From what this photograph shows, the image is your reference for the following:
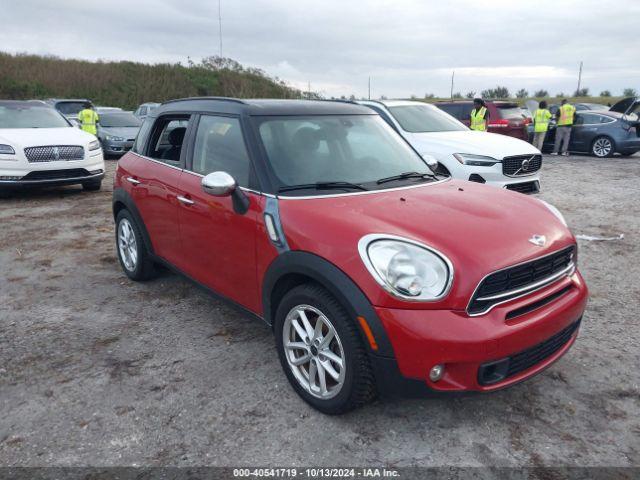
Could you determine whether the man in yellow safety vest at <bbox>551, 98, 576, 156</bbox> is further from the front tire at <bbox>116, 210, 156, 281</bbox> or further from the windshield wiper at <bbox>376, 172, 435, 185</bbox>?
the front tire at <bbox>116, 210, 156, 281</bbox>

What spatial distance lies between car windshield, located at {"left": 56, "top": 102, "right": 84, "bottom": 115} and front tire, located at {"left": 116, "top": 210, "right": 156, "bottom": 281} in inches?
554

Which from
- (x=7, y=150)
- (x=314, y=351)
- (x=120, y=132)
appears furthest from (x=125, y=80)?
(x=314, y=351)

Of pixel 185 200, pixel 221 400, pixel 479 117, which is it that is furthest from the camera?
pixel 479 117

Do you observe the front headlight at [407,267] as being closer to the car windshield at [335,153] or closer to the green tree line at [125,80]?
the car windshield at [335,153]

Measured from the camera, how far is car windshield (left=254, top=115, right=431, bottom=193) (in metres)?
3.16

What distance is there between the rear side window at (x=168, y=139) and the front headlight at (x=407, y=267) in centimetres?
204

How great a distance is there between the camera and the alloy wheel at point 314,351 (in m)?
2.65

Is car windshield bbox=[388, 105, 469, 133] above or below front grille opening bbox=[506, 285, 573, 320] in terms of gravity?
above

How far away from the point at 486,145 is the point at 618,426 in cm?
525

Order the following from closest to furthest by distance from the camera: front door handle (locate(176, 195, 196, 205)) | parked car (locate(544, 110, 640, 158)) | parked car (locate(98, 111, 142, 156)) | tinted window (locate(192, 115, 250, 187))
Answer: tinted window (locate(192, 115, 250, 187)) < front door handle (locate(176, 195, 196, 205)) < parked car (locate(544, 110, 640, 158)) < parked car (locate(98, 111, 142, 156))

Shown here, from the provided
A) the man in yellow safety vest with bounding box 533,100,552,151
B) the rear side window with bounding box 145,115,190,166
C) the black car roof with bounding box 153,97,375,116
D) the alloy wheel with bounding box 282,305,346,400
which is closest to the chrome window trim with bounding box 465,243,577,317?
the alloy wheel with bounding box 282,305,346,400

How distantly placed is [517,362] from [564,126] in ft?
47.1

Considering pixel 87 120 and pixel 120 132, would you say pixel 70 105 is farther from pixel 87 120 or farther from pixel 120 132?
pixel 87 120

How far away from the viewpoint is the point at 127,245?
16.0ft
